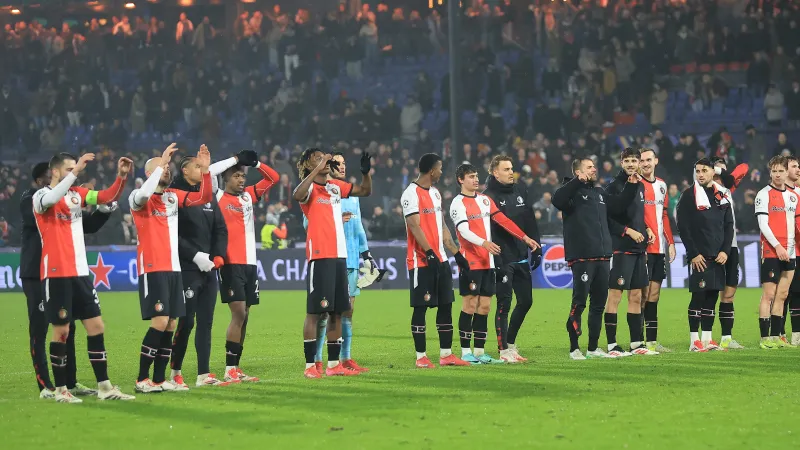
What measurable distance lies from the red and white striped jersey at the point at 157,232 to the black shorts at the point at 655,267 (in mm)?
5843

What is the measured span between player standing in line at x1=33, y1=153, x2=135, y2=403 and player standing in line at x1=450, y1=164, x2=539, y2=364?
4002mm

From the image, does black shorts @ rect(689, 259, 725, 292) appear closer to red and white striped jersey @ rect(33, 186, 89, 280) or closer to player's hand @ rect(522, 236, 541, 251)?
player's hand @ rect(522, 236, 541, 251)

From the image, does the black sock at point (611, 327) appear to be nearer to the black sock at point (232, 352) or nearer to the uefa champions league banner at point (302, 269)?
the black sock at point (232, 352)

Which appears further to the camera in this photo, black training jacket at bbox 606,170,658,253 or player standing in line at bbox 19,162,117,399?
black training jacket at bbox 606,170,658,253

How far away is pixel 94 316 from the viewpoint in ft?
31.9

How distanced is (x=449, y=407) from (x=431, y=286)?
126 inches

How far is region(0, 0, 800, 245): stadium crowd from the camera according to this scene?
31.6 m

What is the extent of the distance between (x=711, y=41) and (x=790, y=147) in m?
5.00

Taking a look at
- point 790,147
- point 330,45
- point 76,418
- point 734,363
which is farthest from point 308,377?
point 330,45

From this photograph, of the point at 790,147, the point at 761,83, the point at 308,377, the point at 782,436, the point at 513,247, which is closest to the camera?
the point at 782,436

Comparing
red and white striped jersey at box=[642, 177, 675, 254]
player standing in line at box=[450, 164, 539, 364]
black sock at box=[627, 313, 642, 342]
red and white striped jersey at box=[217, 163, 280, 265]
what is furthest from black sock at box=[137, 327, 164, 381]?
red and white striped jersey at box=[642, 177, 675, 254]

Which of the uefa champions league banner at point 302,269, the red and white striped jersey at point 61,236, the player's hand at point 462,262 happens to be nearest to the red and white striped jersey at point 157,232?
the red and white striped jersey at point 61,236

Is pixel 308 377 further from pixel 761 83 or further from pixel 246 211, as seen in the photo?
pixel 761 83

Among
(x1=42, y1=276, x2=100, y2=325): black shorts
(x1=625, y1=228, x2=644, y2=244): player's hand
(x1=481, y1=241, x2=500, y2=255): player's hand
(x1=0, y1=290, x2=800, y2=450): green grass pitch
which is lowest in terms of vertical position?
(x1=0, y1=290, x2=800, y2=450): green grass pitch
